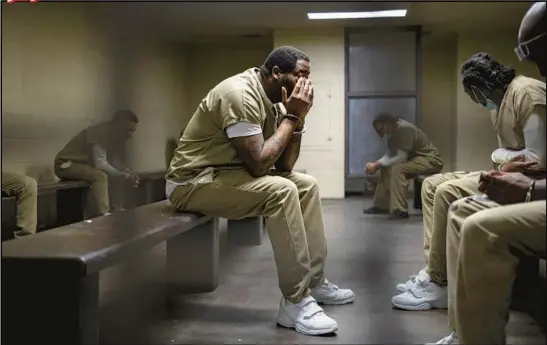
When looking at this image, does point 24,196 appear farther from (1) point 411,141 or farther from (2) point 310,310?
(1) point 411,141

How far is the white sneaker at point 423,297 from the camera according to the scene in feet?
4.59

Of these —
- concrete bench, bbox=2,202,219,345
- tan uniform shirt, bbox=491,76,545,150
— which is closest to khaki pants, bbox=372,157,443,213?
tan uniform shirt, bbox=491,76,545,150

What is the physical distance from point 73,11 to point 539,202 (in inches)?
35.3

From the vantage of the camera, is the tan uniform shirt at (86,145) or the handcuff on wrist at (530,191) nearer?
the handcuff on wrist at (530,191)

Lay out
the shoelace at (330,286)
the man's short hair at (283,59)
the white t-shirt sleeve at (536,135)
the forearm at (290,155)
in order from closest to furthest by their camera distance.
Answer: the white t-shirt sleeve at (536,135) → the man's short hair at (283,59) → the forearm at (290,155) → the shoelace at (330,286)

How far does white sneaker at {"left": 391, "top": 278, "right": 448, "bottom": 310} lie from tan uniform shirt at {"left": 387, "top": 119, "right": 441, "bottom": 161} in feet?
1.45

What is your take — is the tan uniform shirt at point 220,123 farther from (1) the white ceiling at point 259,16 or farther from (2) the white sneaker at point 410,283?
(2) the white sneaker at point 410,283

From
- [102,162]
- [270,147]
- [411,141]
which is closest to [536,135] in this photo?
[411,141]

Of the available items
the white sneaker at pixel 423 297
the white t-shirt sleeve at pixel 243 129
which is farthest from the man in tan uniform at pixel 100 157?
the white sneaker at pixel 423 297

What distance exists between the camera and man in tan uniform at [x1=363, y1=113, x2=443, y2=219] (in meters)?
1.10

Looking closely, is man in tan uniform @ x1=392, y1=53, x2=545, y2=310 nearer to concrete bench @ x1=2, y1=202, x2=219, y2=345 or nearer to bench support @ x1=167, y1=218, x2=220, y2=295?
bench support @ x1=167, y1=218, x2=220, y2=295

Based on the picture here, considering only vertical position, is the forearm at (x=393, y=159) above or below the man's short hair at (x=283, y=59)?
below

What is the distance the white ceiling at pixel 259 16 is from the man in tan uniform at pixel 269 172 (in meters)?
0.20

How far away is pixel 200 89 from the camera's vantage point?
117 centimetres
